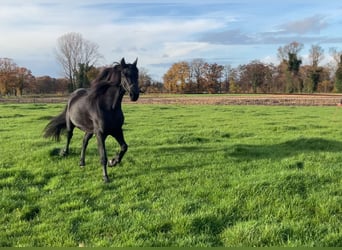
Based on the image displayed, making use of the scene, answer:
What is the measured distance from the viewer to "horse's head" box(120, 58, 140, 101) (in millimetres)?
7480

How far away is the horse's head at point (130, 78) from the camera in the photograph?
295 inches

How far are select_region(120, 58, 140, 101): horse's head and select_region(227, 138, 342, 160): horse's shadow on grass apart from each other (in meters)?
3.76

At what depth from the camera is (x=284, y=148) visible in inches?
451

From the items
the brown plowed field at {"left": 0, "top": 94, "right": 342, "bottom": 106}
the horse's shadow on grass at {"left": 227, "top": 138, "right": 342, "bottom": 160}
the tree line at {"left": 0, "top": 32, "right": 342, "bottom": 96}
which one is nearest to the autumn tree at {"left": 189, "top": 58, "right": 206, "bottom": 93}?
the tree line at {"left": 0, "top": 32, "right": 342, "bottom": 96}

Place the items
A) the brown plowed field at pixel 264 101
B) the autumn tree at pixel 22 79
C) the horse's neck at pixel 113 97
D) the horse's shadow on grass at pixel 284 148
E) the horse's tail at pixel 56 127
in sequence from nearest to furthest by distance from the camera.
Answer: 1. the horse's neck at pixel 113 97
2. the horse's shadow on grass at pixel 284 148
3. the horse's tail at pixel 56 127
4. the brown plowed field at pixel 264 101
5. the autumn tree at pixel 22 79

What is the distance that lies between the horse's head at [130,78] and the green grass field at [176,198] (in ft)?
5.94

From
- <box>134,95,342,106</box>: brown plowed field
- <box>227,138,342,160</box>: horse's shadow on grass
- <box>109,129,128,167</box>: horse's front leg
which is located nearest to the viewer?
<box>109,129,128,167</box>: horse's front leg

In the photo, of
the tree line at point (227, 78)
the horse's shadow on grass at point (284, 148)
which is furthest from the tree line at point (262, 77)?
the horse's shadow on grass at point (284, 148)

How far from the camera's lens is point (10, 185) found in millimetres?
7543

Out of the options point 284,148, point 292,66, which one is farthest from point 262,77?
point 284,148

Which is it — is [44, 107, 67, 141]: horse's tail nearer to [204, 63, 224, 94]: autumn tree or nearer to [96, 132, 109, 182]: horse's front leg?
[96, 132, 109, 182]: horse's front leg

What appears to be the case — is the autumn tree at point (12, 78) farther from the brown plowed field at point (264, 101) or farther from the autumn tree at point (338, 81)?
the autumn tree at point (338, 81)

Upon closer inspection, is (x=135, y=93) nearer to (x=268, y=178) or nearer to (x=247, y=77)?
(x=268, y=178)

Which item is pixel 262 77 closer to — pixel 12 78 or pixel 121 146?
pixel 12 78
